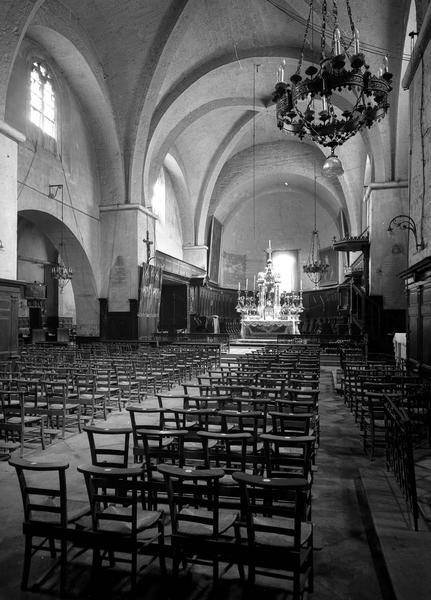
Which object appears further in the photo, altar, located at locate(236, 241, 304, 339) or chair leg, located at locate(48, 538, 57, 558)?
altar, located at locate(236, 241, 304, 339)

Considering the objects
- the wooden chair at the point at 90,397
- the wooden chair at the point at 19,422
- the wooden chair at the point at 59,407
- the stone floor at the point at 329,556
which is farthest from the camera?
the wooden chair at the point at 90,397

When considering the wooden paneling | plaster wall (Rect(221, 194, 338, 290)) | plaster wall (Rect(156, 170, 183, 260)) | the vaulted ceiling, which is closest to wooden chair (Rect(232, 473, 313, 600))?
the wooden paneling

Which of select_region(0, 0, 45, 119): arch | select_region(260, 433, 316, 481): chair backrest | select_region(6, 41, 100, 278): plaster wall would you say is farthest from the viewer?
select_region(6, 41, 100, 278): plaster wall

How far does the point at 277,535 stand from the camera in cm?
287

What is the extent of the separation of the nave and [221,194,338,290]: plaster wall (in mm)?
31630

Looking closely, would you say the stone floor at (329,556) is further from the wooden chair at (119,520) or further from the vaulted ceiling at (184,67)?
the vaulted ceiling at (184,67)

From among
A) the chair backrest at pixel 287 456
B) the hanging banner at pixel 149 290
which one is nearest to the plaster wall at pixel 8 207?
the hanging banner at pixel 149 290

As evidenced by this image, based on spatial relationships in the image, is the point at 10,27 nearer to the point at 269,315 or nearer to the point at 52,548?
the point at 52,548

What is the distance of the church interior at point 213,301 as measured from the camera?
9.90ft

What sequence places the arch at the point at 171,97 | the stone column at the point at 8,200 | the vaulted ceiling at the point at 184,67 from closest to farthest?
the stone column at the point at 8,200 → the vaulted ceiling at the point at 184,67 → the arch at the point at 171,97

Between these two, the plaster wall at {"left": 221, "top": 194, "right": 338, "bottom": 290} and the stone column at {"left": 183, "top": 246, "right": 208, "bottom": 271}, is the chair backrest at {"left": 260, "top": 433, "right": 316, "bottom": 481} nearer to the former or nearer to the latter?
the stone column at {"left": 183, "top": 246, "right": 208, "bottom": 271}

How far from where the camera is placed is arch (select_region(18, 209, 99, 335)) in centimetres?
1945

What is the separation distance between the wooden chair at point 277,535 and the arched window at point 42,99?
56.6 feet

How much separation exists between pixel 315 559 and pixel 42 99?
→ 18111mm
